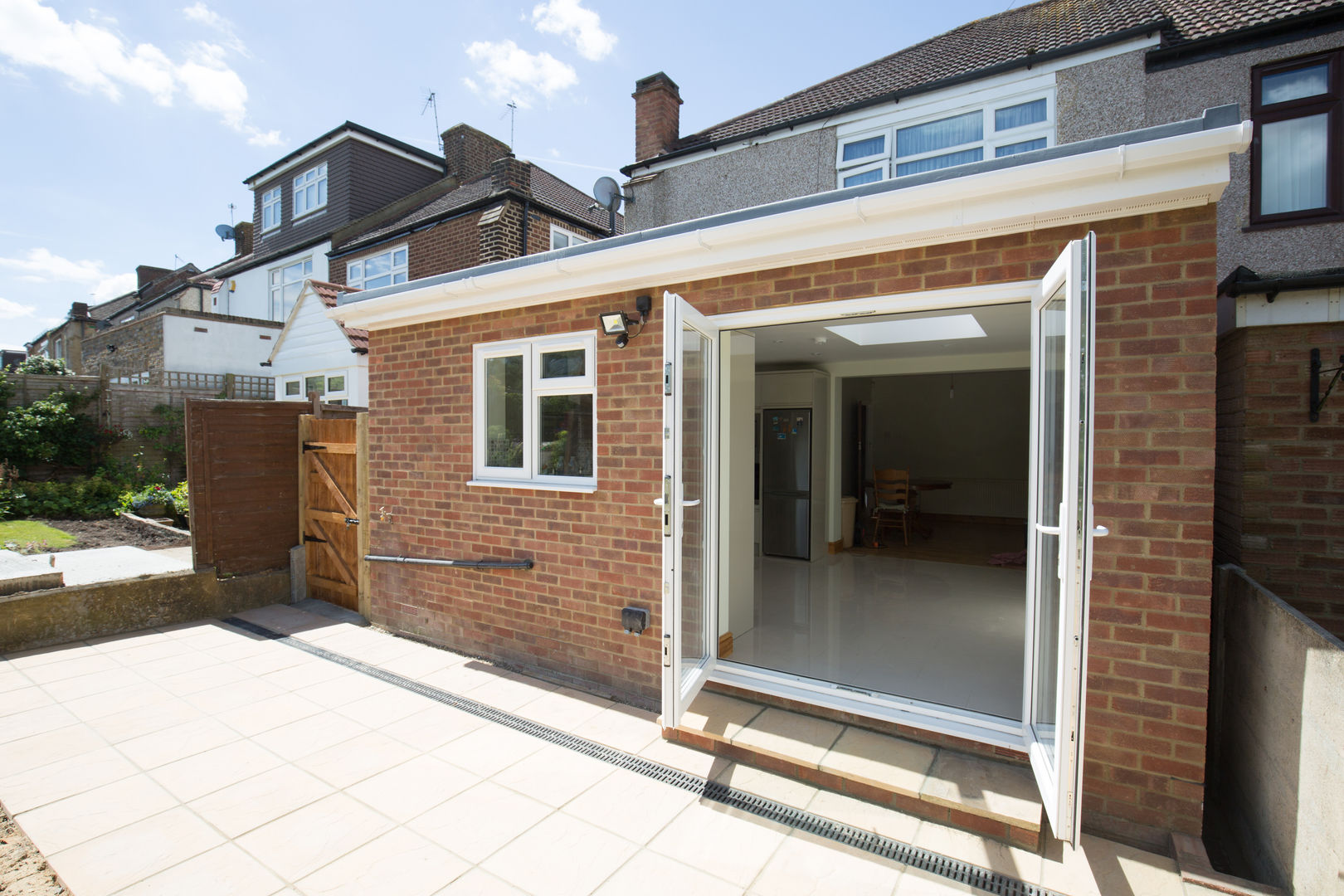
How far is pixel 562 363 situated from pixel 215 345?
1448cm

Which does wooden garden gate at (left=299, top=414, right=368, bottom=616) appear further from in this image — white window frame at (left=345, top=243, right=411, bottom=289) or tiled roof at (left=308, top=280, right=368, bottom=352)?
white window frame at (left=345, top=243, right=411, bottom=289)

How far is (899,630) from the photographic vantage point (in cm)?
515

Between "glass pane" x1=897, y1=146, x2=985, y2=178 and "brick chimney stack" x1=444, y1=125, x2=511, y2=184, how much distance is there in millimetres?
11666

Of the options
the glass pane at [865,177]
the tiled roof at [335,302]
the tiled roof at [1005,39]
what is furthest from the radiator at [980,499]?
the tiled roof at [335,302]

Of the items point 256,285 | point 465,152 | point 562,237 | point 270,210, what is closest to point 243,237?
point 270,210

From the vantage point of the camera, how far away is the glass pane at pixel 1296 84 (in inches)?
226

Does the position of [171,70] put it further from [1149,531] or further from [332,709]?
[1149,531]

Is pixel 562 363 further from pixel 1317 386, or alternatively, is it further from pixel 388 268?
pixel 388 268

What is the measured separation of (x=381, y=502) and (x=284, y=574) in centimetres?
195

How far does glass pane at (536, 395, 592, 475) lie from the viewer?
4.37 m

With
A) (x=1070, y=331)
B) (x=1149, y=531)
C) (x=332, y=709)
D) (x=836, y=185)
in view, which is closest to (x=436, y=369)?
(x=332, y=709)

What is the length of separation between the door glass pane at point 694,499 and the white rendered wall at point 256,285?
48.2 ft

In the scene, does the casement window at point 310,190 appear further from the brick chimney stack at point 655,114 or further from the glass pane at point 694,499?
the glass pane at point 694,499

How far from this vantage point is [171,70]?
805 centimetres
